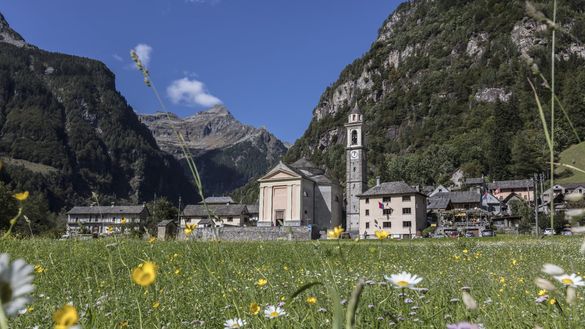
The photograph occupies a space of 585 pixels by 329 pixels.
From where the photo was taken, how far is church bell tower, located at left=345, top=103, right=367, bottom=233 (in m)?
70.1

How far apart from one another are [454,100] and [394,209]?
9789 centimetres

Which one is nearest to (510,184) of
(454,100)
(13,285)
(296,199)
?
(296,199)

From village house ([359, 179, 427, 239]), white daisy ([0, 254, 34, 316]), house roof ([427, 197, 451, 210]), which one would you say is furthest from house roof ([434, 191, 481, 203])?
white daisy ([0, 254, 34, 316])

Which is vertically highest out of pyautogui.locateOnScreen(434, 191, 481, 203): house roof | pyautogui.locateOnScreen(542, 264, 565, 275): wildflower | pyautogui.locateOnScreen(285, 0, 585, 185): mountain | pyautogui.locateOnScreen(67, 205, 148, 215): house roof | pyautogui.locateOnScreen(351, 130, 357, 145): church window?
pyautogui.locateOnScreen(285, 0, 585, 185): mountain

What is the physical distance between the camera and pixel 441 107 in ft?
495

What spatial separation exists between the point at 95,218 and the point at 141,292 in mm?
135375

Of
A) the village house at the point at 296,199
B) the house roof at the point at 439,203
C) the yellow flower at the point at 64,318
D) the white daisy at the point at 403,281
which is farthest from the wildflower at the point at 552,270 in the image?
the house roof at the point at 439,203

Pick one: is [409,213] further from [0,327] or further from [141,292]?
[0,327]

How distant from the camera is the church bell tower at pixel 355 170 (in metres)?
70.1

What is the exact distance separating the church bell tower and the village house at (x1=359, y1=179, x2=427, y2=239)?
9.38 feet

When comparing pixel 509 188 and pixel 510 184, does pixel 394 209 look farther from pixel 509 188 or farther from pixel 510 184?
pixel 510 184

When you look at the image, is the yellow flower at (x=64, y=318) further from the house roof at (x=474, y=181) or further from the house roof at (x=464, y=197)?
the house roof at (x=474, y=181)

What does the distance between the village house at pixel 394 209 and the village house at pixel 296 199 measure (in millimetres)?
4762

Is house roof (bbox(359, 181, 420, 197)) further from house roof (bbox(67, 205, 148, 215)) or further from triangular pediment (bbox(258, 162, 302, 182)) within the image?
house roof (bbox(67, 205, 148, 215))
